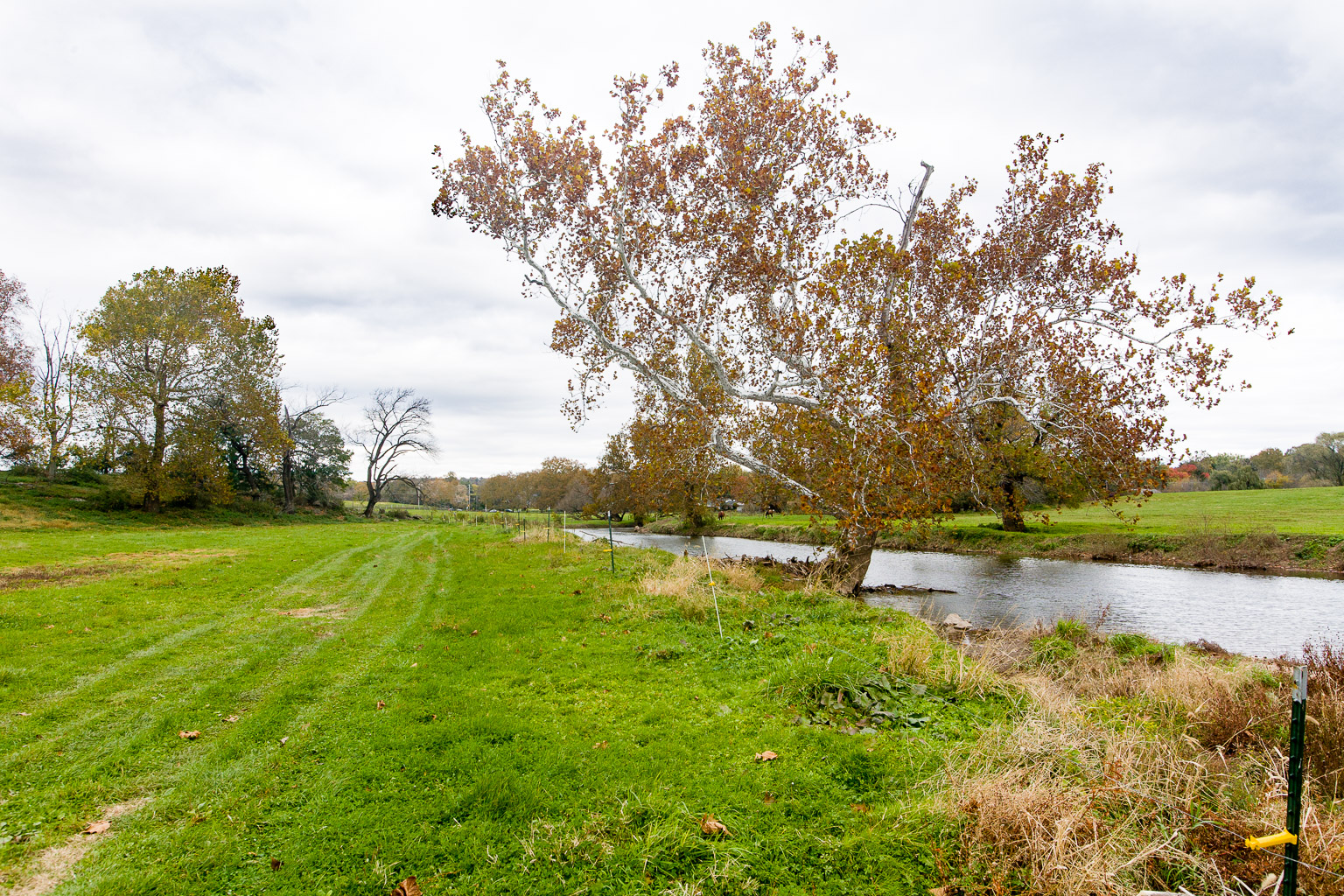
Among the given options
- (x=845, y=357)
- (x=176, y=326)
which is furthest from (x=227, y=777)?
(x=176, y=326)

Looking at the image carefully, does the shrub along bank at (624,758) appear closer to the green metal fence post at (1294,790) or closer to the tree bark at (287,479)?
the green metal fence post at (1294,790)

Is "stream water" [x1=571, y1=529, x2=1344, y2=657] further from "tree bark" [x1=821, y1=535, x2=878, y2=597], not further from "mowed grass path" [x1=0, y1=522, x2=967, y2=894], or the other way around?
"mowed grass path" [x1=0, y1=522, x2=967, y2=894]

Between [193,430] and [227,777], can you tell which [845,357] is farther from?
[193,430]

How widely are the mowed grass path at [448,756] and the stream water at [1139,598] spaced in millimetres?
6424

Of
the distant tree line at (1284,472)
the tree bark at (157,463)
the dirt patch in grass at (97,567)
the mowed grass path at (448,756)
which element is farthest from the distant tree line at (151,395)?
the distant tree line at (1284,472)

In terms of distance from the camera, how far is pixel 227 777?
14.5 feet

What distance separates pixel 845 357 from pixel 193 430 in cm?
3646

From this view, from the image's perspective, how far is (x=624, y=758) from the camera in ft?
15.4

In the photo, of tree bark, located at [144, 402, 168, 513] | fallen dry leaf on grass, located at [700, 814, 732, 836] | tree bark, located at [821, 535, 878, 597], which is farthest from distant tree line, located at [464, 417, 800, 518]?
tree bark, located at [144, 402, 168, 513]

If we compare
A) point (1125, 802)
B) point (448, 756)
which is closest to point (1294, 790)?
point (1125, 802)

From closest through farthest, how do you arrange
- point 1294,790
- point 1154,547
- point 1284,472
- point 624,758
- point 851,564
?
point 1294,790 < point 624,758 < point 851,564 < point 1154,547 < point 1284,472

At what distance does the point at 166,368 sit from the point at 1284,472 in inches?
3055

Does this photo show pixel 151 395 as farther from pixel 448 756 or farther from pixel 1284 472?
pixel 1284 472

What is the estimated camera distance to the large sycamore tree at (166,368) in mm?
29656
